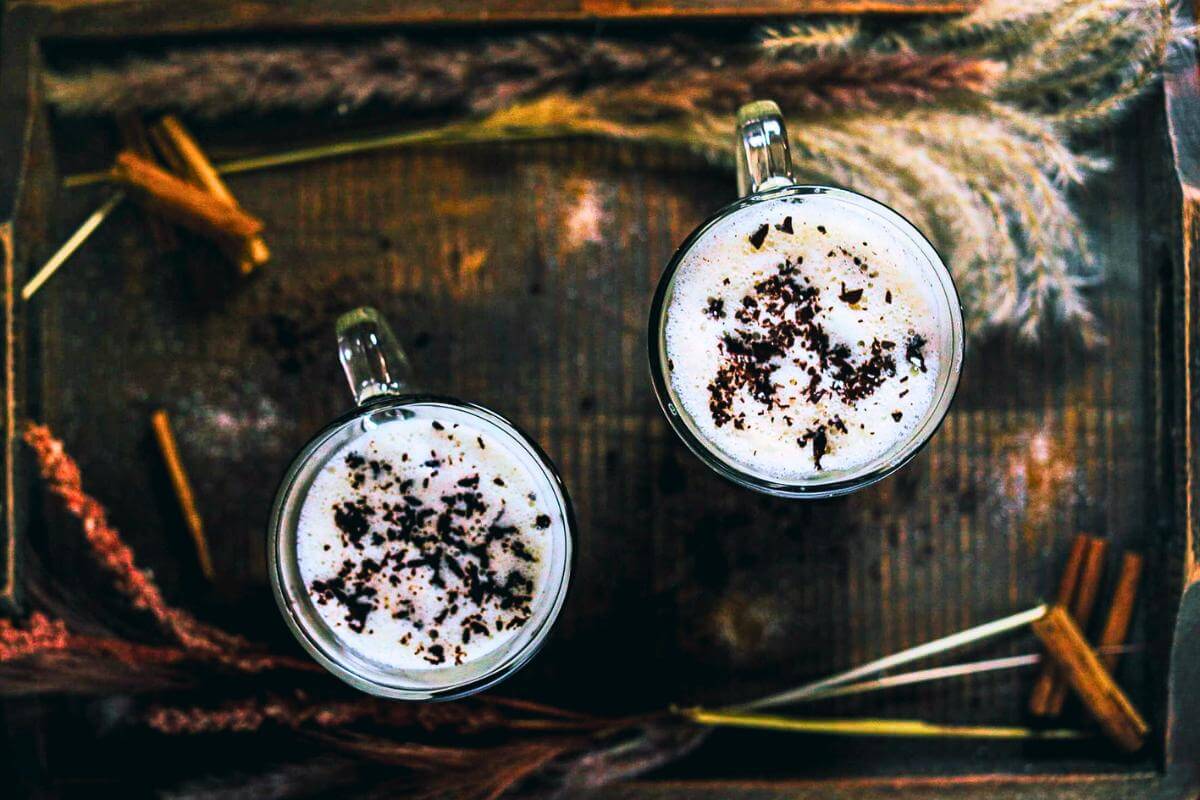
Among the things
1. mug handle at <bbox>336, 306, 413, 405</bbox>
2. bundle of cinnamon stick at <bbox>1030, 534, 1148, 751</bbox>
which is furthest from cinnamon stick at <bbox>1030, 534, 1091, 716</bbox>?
mug handle at <bbox>336, 306, 413, 405</bbox>

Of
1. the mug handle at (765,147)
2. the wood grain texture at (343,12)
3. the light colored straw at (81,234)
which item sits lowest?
the mug handle at (765,147)

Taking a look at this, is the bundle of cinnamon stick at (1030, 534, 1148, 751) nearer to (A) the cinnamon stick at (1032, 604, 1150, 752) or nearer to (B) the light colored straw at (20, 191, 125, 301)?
(A) the cinnamon stick at (1032, 604, 1150, 752)

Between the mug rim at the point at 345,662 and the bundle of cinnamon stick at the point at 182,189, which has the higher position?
the bundle of cinnamon stick at the point at 182,189

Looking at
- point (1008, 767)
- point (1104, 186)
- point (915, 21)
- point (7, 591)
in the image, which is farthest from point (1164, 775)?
point (7, 591)

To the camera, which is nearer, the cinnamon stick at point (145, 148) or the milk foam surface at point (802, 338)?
the milk foam surface at point (802, 338)

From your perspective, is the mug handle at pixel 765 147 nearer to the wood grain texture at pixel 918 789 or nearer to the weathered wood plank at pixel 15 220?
the wood grain texture at pixel 918 789

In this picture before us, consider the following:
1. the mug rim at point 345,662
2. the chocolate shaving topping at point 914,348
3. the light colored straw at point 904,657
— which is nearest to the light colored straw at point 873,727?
the light colored straw at point 904,657
